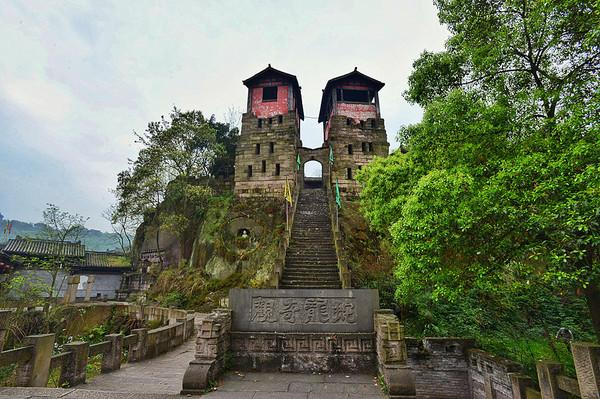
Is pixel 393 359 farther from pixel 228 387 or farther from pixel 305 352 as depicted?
pixel 228 387

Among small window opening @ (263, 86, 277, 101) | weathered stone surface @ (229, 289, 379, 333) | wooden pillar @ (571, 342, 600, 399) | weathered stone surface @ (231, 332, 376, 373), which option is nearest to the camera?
wooden pillar @ (571, 342, 600, 399)

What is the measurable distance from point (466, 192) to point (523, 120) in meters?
1.99

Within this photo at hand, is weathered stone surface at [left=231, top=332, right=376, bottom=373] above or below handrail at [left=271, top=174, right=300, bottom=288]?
below

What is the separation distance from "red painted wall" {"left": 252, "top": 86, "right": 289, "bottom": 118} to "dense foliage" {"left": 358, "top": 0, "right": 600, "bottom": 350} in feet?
53.8

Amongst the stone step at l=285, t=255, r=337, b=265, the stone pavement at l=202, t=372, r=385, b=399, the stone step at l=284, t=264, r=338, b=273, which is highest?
the stone step at l=285, t=255, r=337, b=265

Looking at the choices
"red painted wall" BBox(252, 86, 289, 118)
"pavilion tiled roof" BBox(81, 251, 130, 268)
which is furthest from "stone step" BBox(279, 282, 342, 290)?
"pavilion tiled roof" BBox(81, 251, 130, 268)

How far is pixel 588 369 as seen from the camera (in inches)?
166

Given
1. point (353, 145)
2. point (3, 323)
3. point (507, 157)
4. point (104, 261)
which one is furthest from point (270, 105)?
point (3, 323)

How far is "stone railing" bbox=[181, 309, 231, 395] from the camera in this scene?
493 centimetres

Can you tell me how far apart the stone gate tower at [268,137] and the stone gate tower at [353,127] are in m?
3.06

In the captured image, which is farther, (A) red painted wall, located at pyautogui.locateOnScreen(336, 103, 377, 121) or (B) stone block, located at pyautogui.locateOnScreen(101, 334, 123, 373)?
(A) red painted wall, located at pyautogui.locateOnScreen(336, 103, 377, 121)

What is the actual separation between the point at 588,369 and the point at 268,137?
2085 cm

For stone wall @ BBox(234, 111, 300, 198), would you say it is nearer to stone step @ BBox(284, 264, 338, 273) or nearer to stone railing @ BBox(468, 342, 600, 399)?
stone step @ BBox(284, 264, 338, 273)

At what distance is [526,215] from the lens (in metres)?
4.97
